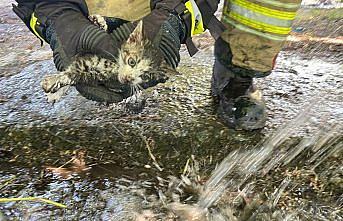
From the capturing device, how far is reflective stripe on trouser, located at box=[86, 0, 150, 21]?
1820mm

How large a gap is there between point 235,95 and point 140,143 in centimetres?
45

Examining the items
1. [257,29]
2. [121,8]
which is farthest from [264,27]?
[121,8]

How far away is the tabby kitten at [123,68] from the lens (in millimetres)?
1401

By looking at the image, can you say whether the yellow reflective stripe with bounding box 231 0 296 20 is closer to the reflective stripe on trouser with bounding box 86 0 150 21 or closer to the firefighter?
the firefighter

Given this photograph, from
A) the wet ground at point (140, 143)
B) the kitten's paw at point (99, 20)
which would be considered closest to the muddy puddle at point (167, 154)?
the wet ground at point (140, 143)

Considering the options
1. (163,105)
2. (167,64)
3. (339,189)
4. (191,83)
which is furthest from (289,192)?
(191,83)

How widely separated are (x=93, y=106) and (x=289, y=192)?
0.86 metres

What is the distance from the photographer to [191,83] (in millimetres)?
2145

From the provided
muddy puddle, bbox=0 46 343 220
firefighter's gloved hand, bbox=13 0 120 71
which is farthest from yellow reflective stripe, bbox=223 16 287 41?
Answer: firefighter's gloved hand, bbox=13 0 120 71

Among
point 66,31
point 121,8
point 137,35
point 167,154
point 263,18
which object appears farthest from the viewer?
point 121,8

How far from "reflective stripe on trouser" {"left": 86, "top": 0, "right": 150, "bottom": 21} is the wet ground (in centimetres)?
34

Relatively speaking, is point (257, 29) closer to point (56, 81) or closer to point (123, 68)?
point (123, 68)

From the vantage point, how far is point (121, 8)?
6.08 ft

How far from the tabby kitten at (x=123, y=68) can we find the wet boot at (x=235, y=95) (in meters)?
0.43
